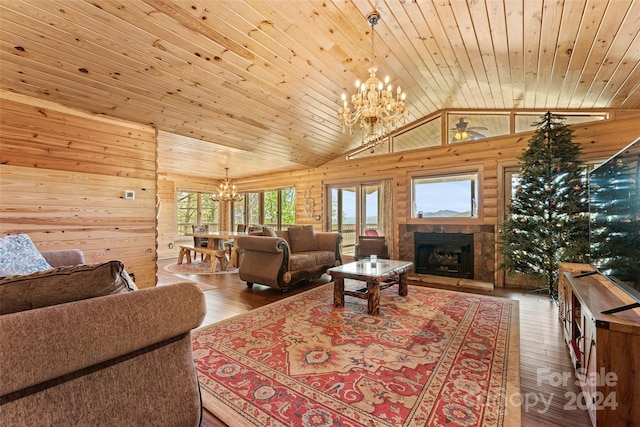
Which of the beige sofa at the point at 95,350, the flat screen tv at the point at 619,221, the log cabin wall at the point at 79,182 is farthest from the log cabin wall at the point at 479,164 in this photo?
the beige sofa at the point at 95,350

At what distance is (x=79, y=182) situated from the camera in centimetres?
353

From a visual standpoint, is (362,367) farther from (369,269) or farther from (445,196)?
(445,196)

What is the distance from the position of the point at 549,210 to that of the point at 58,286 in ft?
16.3

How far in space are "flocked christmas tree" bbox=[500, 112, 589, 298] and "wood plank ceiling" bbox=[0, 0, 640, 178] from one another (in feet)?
2.43

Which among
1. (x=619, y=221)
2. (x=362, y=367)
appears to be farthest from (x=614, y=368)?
(x=362, y=367)

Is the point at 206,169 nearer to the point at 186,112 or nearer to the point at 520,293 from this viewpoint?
the point at 186,112

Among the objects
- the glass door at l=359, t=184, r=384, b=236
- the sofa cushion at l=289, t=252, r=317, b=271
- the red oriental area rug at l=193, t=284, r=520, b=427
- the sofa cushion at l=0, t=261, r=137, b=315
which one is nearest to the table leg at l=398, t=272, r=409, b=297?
the red oriental area rug at l=193, t=284, r=520, b=427

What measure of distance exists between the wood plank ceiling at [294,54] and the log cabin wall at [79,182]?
0.26 m

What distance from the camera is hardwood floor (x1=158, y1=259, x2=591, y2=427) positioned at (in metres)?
1.54

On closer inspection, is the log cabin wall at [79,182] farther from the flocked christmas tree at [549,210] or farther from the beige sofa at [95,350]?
the flocked christmas tree at [549,210]

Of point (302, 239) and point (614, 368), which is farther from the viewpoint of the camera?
point (302, 239)

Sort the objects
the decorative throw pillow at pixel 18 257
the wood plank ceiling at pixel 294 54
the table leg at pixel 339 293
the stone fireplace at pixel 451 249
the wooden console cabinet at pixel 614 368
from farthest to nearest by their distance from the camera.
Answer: the stone fireplace at pixel 451 249 < the table leg at pixel 339 293 < the wood plank ceiling at pixel 294 54 < the decorative throw pillow at pixel 18 257 < the wooden console cabinet at pixel 614 368

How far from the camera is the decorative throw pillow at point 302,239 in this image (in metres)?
4.85

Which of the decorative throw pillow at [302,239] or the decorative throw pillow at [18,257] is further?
the decorative throw pillow at [302,239]
